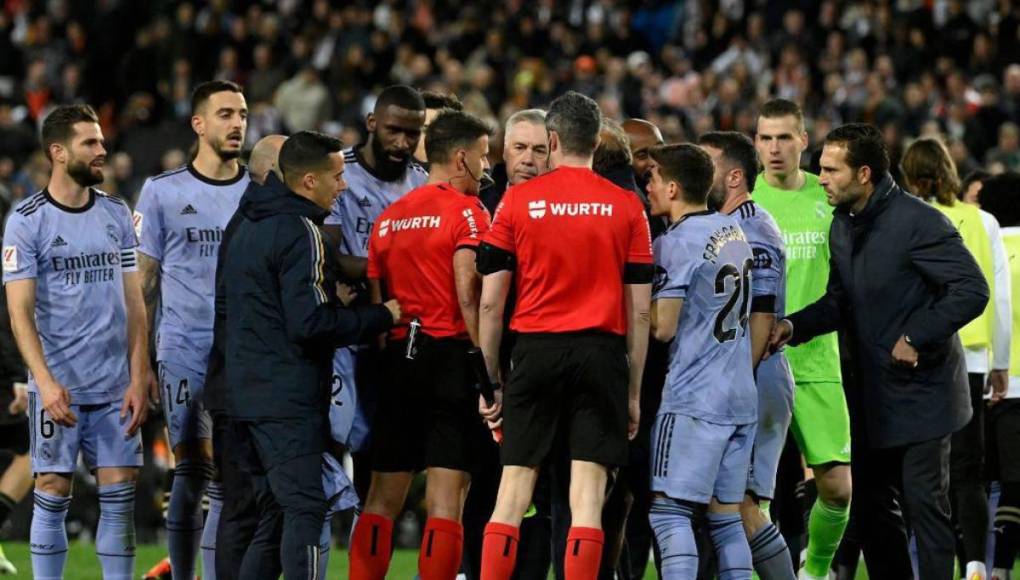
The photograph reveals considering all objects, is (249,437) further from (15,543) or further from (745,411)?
(15,543)

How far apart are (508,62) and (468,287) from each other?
1305 centimetres

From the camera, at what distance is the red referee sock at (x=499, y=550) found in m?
6.91

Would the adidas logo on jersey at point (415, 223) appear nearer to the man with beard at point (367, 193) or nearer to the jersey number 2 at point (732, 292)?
the man with beard at point (367, 193)

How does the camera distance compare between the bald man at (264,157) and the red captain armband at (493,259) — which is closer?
the red captain armband at (493,259)

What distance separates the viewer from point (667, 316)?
23.2 ft

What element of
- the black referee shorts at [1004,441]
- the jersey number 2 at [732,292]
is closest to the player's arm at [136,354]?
the jersey number 2 at [732,292]

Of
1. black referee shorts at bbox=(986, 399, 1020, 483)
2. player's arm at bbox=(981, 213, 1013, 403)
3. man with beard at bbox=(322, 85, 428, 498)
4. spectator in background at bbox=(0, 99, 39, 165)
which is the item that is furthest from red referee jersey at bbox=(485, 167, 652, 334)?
spectator in background at bbox=(0, 99, 39, 165)

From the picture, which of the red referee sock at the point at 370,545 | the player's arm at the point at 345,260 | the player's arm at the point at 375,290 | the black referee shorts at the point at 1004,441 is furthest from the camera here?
the black referee shorts at the point at 1004,441

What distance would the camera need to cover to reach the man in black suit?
7336 mm

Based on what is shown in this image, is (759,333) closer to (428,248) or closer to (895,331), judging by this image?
(895,331)

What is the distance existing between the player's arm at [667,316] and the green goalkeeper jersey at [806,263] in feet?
4.79

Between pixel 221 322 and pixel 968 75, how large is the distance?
43.4 ft

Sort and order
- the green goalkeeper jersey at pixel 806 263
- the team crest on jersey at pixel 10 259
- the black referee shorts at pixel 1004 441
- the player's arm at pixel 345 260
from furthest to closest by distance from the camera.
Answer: the black referee shorts at pixel 1004 441 < the green goalkeeper jersey at pixel 806 263 < the team crest on jersey at pixel 10 259 < the player's arm at pixel 345 260

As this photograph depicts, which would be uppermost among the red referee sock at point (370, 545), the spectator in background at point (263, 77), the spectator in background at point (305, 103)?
the spectator in background at point (263, 77)
